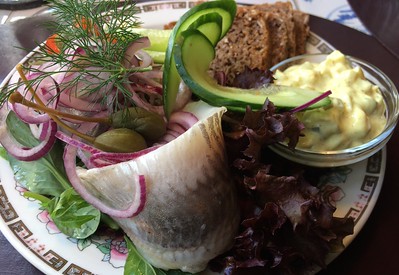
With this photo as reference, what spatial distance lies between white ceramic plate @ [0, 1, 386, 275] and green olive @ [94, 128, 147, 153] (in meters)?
0.35

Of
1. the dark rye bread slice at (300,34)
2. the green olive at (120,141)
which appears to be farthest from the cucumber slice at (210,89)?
the dark rye bread slice at (300,34)

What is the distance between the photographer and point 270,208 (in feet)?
5.05

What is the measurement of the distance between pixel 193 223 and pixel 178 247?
3.9 inches

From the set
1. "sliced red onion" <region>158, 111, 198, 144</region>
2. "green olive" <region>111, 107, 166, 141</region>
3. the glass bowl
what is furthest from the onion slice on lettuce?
the glass bowl

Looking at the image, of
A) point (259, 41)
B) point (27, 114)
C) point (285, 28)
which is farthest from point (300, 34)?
point (27, 114)

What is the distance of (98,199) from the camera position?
1.51m

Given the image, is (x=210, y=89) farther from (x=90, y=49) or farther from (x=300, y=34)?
(x=300, y=34)

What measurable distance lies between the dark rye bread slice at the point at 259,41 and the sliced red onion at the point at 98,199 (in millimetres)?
867

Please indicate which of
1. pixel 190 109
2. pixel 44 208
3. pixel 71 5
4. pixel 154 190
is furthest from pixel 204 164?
pixel 71 5

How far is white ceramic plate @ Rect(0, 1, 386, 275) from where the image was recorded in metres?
1.57

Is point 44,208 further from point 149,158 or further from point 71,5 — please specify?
point 71,5

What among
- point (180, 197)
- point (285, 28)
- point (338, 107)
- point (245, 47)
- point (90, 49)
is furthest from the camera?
point (285, 28)

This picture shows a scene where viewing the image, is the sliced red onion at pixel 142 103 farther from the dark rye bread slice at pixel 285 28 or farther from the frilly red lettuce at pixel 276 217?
the dark rye bread slice at pixel 285 28

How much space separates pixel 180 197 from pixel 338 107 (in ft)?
2.44
